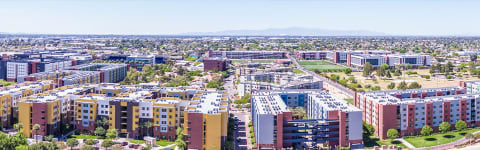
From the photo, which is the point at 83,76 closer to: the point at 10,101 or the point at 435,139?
the point at 10,101

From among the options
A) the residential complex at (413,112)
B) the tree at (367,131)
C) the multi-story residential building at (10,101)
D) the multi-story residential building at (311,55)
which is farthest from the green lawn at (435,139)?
the multi-story residential building at (311,55)

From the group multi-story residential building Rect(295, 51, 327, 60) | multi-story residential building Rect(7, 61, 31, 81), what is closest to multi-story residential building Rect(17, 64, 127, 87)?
multi-story residential building Rect(7, 61, 31, 81)

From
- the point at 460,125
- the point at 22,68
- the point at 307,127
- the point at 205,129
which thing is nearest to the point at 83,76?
the point at 22,68

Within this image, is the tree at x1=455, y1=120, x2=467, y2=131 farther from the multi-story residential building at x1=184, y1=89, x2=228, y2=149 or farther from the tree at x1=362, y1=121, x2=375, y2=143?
the multi-story residential building at x1=184, y1=89, x2=228, y2=149

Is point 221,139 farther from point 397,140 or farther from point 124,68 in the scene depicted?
point 124,68

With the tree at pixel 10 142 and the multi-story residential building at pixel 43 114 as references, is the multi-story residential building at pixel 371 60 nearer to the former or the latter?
the multi-story residential building at pixel 43 114
